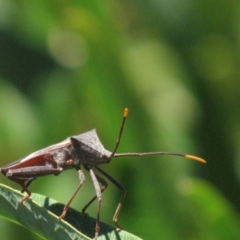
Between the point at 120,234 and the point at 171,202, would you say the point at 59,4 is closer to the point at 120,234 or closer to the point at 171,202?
the point at 171,202

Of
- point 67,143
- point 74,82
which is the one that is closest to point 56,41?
point 74,82

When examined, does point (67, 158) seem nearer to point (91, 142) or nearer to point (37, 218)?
point (91, 142)

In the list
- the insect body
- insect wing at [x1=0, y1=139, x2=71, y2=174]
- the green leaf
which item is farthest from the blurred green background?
the green leaf

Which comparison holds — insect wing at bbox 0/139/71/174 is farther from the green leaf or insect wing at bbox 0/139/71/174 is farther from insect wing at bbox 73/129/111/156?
the green leaf

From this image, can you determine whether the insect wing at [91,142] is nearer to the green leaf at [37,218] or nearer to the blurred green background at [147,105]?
the blurred green background at [147,105]

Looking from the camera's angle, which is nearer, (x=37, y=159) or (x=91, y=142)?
(x=37, y=159)

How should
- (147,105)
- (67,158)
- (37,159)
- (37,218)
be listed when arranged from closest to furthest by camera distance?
(37,218)
(37,159)
(67,158)
(147,105)

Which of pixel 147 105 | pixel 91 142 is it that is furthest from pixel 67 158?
pixel 147 105

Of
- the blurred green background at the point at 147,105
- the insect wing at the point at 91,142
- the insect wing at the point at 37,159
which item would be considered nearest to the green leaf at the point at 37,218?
the insect wing at the point at 37,159
